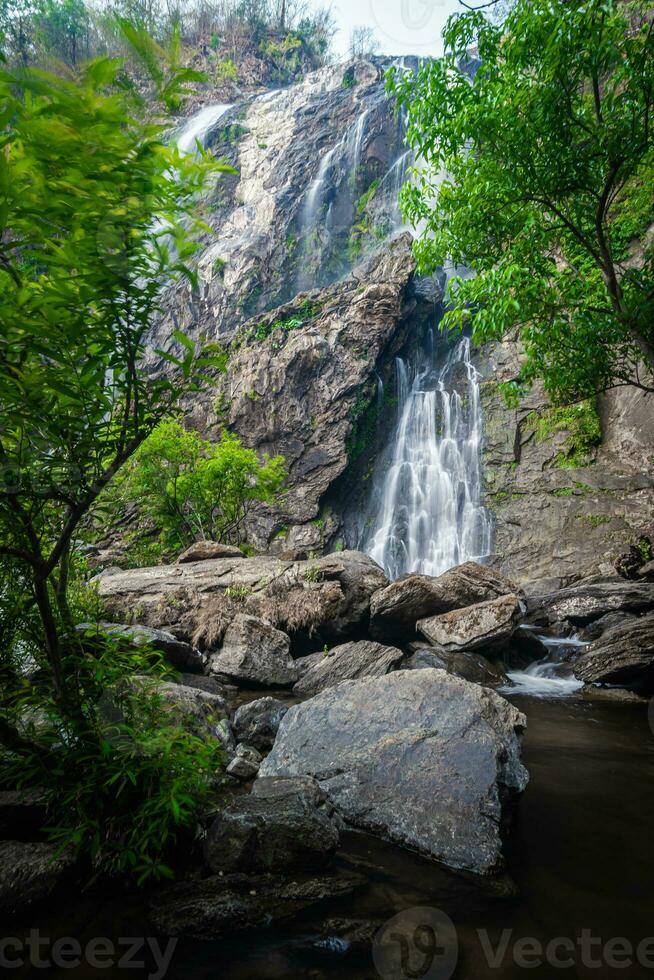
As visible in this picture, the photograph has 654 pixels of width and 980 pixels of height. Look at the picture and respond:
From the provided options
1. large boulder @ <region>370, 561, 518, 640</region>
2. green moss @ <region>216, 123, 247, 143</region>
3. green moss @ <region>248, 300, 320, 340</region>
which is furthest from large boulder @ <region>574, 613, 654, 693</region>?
green moss @ <region>216, 123, 247, 143</region>

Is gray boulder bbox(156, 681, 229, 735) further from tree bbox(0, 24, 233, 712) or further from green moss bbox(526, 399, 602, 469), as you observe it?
green moss bbox(526, 399, 602, 469)

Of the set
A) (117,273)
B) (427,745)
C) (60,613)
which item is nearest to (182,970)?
(60,613)

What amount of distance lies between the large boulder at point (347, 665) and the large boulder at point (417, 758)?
8.67ft

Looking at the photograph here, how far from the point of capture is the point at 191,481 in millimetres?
15977

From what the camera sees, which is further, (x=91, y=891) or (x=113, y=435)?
(x=91, y=891)

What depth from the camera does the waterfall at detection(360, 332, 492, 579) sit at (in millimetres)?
20031

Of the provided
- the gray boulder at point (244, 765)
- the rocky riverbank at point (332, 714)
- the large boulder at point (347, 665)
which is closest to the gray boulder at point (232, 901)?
the rocky riverbank at point (332, 714)

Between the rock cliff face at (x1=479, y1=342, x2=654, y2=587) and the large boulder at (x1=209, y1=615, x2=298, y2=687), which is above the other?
the rock cliff face at (x1=479, y1=342, x2=654, y2=587)

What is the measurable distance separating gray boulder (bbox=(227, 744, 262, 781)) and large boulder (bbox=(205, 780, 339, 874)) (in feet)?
4.13

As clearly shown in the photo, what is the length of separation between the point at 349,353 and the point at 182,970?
24.2 meters

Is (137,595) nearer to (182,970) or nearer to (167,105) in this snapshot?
(182,970)

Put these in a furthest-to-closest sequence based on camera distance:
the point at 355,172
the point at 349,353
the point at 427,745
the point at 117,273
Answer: the point at 355,172
the point at 349,353
the point at 427,745
the point at 117,273

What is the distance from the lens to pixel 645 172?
26.8 ft

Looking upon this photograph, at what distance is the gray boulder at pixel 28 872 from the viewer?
106 inches
